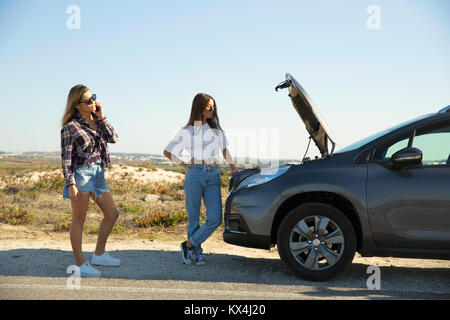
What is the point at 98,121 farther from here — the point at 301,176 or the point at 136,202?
the point at 136,202

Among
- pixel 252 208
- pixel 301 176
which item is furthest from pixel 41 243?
pixel 301 176

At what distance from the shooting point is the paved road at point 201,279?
4.13 m

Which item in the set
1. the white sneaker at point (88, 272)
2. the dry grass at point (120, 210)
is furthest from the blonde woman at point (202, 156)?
the dry grass at point (120, 210)

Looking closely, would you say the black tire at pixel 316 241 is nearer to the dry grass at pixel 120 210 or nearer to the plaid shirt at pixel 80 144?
the plaid shirt at pixel 80 144

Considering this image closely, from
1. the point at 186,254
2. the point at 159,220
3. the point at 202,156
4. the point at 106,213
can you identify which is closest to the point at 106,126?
the point at 106,213

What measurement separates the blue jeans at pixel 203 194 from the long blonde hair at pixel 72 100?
146cm

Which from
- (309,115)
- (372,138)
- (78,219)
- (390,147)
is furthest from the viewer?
(309,115)

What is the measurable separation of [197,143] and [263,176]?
2.89 feet

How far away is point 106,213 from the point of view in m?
5.11

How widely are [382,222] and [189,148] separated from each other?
7.45ft

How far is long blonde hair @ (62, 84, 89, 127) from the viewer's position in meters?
4.73

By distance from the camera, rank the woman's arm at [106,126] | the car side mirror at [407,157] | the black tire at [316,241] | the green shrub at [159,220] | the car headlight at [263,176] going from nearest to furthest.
Result: the car side mirror at [407,157] → the black tire at [316,241] → the car headlight at [263,176] → the woman's arm at [106,126] → the green shrub at [159,220]

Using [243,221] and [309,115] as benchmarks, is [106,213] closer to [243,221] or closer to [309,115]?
[243,221]

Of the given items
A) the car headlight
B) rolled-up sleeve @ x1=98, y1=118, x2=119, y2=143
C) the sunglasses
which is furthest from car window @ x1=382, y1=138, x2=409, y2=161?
the sunglasses
